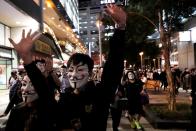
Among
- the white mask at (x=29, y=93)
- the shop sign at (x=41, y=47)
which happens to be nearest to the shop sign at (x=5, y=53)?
the shop sign at (x=41, y=47)

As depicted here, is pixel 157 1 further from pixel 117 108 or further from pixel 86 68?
pixel 86 68

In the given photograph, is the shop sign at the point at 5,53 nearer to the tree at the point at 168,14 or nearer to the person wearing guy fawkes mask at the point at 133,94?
the tree at the point at 168,14

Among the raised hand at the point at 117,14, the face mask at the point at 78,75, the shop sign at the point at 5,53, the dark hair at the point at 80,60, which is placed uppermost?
the shop sign at the point at 5,53

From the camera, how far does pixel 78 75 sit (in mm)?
3342

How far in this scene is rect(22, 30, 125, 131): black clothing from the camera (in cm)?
313

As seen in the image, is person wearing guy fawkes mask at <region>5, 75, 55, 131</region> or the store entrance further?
the store entrance

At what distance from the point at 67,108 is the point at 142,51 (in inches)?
2120

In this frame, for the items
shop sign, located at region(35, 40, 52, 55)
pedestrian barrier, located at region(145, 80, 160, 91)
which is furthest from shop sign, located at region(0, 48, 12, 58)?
shop sign, located at region(35, 40, 52, 55)

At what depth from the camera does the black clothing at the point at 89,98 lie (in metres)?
3.13

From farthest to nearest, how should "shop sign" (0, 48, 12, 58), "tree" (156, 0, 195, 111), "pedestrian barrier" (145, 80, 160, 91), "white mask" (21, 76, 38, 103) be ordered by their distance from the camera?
"pedestrian barrier" (145, 80, 160, 91) → "shop sign" (0, 48, 12, 58) → "tree" (156, 0, 195, 111) → "white mask" (21, 76, 38, 103)

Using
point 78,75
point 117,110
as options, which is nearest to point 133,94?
point 117,110

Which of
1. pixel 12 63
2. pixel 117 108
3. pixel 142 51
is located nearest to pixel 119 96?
pixel 117 108

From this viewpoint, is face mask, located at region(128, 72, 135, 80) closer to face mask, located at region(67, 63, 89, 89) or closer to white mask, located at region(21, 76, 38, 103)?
white mask, located at region(21, 76, 38, 103)

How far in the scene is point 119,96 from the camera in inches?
416
